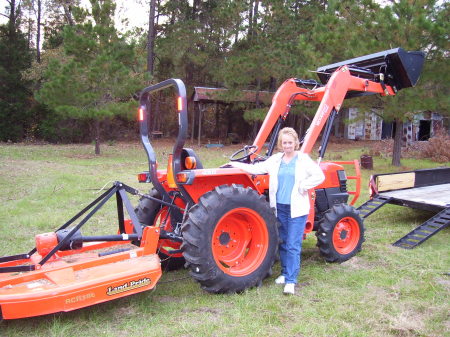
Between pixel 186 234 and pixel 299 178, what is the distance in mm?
1194

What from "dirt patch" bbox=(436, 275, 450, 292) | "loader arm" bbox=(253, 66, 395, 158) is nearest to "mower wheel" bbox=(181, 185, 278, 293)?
"loader arm" bbox=(253, 66, 395, 158)

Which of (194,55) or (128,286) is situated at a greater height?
(194,55)

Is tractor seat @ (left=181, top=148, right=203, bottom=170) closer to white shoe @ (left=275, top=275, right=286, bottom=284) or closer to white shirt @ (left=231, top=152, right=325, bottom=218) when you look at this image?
white shirt @ (left=231, top=152, right=325, bottom=218)

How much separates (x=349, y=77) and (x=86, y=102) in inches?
533

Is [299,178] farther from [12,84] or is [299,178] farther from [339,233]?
[12,84]

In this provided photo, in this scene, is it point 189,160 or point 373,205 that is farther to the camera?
point 373,205

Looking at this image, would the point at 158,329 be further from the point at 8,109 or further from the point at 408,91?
the point at 8,109

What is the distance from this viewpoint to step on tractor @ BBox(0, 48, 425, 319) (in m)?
3.34

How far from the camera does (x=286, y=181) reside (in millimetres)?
4145

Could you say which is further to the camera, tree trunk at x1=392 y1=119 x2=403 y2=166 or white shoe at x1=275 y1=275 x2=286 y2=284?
tree trunk at x1=392 y1=119 x2=403 y2=166

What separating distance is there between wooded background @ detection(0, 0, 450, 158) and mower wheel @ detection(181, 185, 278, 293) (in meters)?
8.36

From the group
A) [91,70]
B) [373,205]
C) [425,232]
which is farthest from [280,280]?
[91,70]

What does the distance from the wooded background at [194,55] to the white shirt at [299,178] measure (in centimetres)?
796

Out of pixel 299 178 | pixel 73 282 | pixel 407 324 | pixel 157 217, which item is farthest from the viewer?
pixel 157 217
